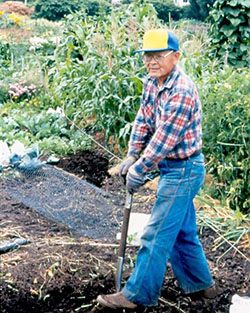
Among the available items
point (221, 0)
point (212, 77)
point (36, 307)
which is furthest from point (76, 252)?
point (221, 0)

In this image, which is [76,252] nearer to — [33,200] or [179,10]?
[33,200]

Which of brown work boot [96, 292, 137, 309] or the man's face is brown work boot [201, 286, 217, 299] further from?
the man's face

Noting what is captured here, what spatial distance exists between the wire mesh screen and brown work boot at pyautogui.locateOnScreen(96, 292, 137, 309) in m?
1.08

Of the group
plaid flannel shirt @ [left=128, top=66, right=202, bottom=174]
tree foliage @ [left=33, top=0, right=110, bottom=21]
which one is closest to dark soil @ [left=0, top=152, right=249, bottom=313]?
plaid flannel shirt @ [left=128, top=66, right=202, bottom=174]

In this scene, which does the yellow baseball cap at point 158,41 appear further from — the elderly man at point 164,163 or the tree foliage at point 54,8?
the tree foliage at point 54,8

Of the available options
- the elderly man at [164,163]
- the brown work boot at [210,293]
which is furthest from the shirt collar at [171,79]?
the brown work boot at [210,293]

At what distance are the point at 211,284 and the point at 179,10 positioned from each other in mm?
25503

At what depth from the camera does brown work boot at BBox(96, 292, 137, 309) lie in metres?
3.47

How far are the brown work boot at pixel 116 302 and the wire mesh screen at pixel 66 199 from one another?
1.08 meters

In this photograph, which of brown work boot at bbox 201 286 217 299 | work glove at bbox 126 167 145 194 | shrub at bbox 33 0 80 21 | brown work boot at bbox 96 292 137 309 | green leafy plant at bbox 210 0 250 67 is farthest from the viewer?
shrub at bbox 33 0 80 21

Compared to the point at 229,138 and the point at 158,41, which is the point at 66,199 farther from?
the point at 158,41

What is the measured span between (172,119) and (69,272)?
139 centimetres

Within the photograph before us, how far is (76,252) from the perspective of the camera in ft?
13.8

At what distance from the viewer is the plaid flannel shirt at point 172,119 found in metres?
3.14
